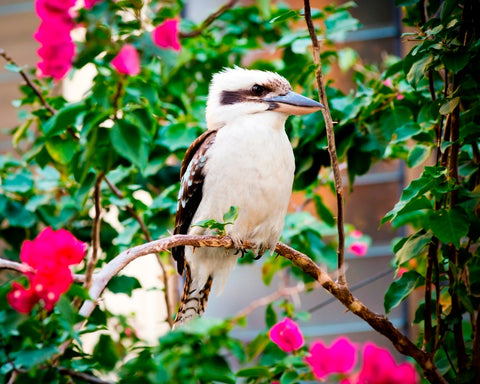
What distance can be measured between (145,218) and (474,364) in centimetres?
125

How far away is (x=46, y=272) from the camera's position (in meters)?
1.27

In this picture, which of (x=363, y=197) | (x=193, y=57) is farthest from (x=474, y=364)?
(x=363, y=197)

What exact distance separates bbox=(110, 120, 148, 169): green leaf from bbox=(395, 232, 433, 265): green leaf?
757 millimetres

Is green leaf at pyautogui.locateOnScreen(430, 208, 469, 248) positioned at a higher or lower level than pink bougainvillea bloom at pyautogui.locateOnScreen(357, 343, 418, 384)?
lower

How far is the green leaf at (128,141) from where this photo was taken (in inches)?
77.7

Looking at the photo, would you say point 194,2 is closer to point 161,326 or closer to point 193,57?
point 193,57

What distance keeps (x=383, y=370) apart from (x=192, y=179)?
4.28 ft

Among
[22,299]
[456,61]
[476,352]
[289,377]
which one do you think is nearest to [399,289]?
[476,352]

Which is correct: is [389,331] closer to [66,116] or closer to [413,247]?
[413,247]

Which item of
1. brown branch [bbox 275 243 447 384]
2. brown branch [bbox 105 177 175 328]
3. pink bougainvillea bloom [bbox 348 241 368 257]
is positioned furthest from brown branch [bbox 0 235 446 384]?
pink bougainvillea bloom [bbox 348 241 368 257]

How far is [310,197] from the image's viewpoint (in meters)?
2.86

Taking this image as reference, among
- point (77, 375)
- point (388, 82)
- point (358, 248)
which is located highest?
point (388, 82)

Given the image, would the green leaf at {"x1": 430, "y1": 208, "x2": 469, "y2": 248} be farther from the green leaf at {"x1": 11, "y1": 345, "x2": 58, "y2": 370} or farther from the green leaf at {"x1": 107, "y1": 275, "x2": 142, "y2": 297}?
the green leaf at {"x1": 107, "y1": 275, "x2": 142, "y2": 297}

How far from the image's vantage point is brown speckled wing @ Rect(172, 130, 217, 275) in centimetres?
229
